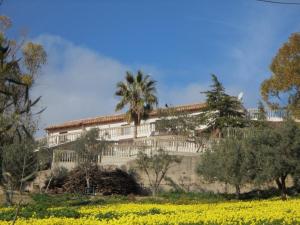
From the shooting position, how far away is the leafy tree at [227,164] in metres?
29.5

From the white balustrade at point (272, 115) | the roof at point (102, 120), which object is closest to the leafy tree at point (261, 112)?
the white balustrade at point (272, 115)

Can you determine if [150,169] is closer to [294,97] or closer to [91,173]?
[91,173]

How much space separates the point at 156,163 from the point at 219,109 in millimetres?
12050

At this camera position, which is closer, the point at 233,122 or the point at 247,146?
the point at 247,146

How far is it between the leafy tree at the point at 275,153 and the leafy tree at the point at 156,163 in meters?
5.10

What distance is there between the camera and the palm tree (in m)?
48.9

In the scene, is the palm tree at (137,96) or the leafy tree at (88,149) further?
the palm tree at (137,96)

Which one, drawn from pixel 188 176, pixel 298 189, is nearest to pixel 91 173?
pixel 188 176

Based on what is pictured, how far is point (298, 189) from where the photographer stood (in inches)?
1254

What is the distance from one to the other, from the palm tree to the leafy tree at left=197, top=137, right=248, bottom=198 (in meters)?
17.7

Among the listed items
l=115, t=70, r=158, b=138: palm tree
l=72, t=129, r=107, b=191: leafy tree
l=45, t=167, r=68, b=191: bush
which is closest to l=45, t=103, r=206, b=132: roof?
l=115, t=70, r=158, b=138: palm tree

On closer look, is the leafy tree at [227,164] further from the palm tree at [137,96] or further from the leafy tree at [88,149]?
the palm tree at [137,96]

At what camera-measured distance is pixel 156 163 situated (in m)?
32.5

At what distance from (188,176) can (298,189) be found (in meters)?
6.92
